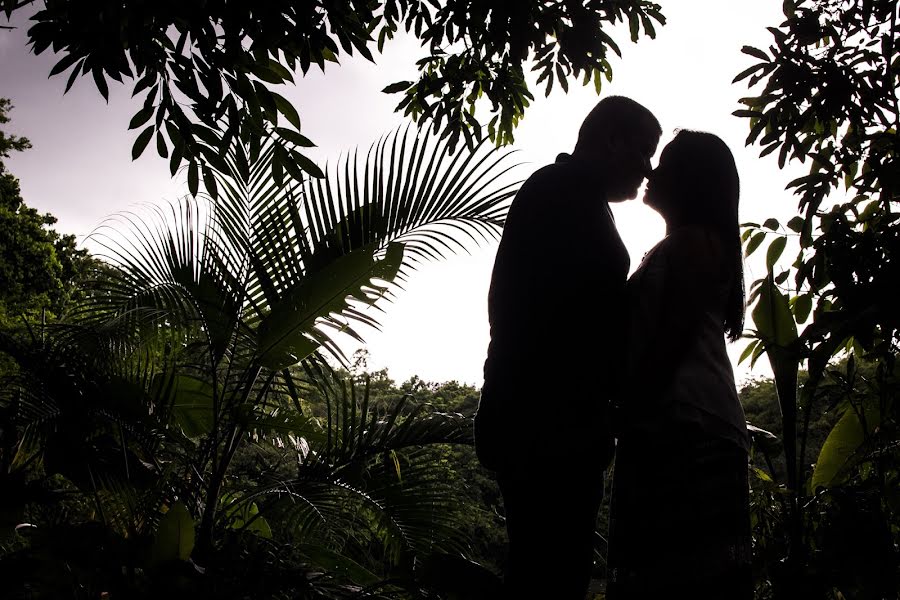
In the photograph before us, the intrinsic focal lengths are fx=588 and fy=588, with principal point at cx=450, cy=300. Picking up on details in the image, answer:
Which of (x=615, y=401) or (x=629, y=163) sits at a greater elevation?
(x=629, y=163)

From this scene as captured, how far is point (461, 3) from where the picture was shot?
7.58ft

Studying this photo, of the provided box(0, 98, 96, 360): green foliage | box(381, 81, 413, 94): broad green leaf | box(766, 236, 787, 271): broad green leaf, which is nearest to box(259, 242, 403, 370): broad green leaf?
box(381, 81, 413, 94): broad green leaf

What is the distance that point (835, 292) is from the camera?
83.8 inches

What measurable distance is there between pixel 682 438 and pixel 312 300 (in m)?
1.53

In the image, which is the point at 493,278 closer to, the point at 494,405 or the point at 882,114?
the point at 494,405

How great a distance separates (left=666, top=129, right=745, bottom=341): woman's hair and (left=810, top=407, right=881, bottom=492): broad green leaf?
1383mm

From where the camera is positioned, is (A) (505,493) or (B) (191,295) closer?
(A) (505,493)

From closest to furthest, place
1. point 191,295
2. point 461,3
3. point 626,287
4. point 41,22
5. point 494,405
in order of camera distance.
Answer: point 494,405 < point 626,287 < point 41,22 < point 461,3 < point 191,295

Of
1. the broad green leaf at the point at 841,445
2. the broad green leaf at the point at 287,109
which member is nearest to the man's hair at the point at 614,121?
the broad green leaf at the point at 287,109

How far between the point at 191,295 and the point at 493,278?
64.5 inches

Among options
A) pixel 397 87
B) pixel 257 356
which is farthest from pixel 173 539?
pixel 397 87

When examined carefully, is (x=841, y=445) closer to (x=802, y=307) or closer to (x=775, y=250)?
(x=802, y=307)

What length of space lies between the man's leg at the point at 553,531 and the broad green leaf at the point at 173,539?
117 centimetres

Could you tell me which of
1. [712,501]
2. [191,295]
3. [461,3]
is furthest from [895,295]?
[191,295]
